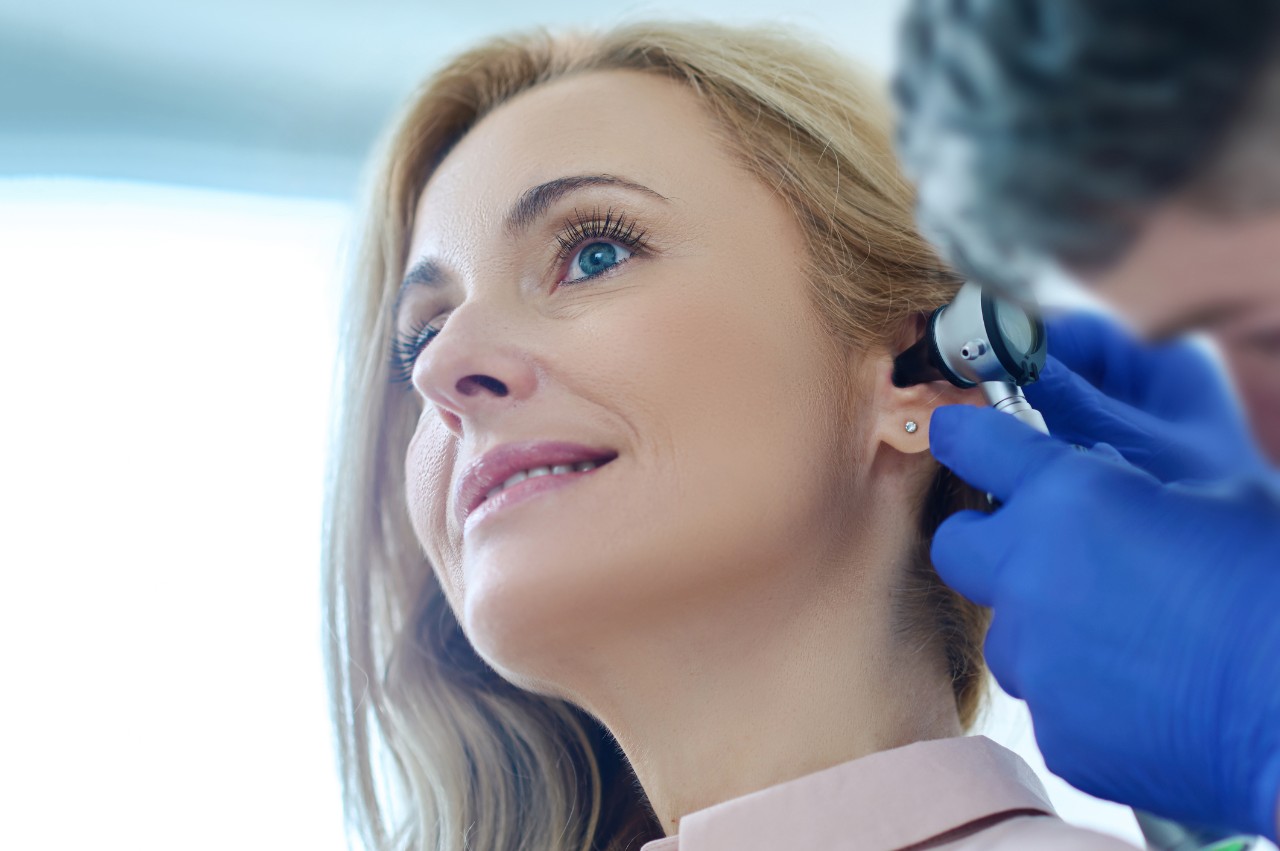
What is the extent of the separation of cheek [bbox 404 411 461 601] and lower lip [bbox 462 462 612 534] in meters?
Answer: 0.13

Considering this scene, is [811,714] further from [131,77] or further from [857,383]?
[131,77]

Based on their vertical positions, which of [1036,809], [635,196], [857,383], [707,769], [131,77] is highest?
[131,77]

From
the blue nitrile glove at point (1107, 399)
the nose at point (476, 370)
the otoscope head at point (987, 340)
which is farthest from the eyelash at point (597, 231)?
the blue nitrile glove at point (1107, 399)

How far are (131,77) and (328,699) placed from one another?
128 cm

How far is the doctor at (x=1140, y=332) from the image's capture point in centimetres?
43

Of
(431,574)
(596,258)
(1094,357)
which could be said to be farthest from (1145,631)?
(431,574)

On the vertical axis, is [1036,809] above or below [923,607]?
below

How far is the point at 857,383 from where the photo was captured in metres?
1.14

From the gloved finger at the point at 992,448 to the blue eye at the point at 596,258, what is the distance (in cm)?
37

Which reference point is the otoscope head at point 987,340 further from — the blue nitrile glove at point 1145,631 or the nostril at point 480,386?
the nostril at point 480,386

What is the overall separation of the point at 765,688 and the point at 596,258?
469 mm

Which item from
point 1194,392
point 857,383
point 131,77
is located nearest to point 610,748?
point 857,383

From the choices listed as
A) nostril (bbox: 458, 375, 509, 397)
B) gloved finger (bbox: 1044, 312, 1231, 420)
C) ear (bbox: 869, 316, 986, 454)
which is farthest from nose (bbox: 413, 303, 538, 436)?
gloved finger (bbox: 1044, 312, 1231, 420)

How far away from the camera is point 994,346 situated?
954 millimetres
